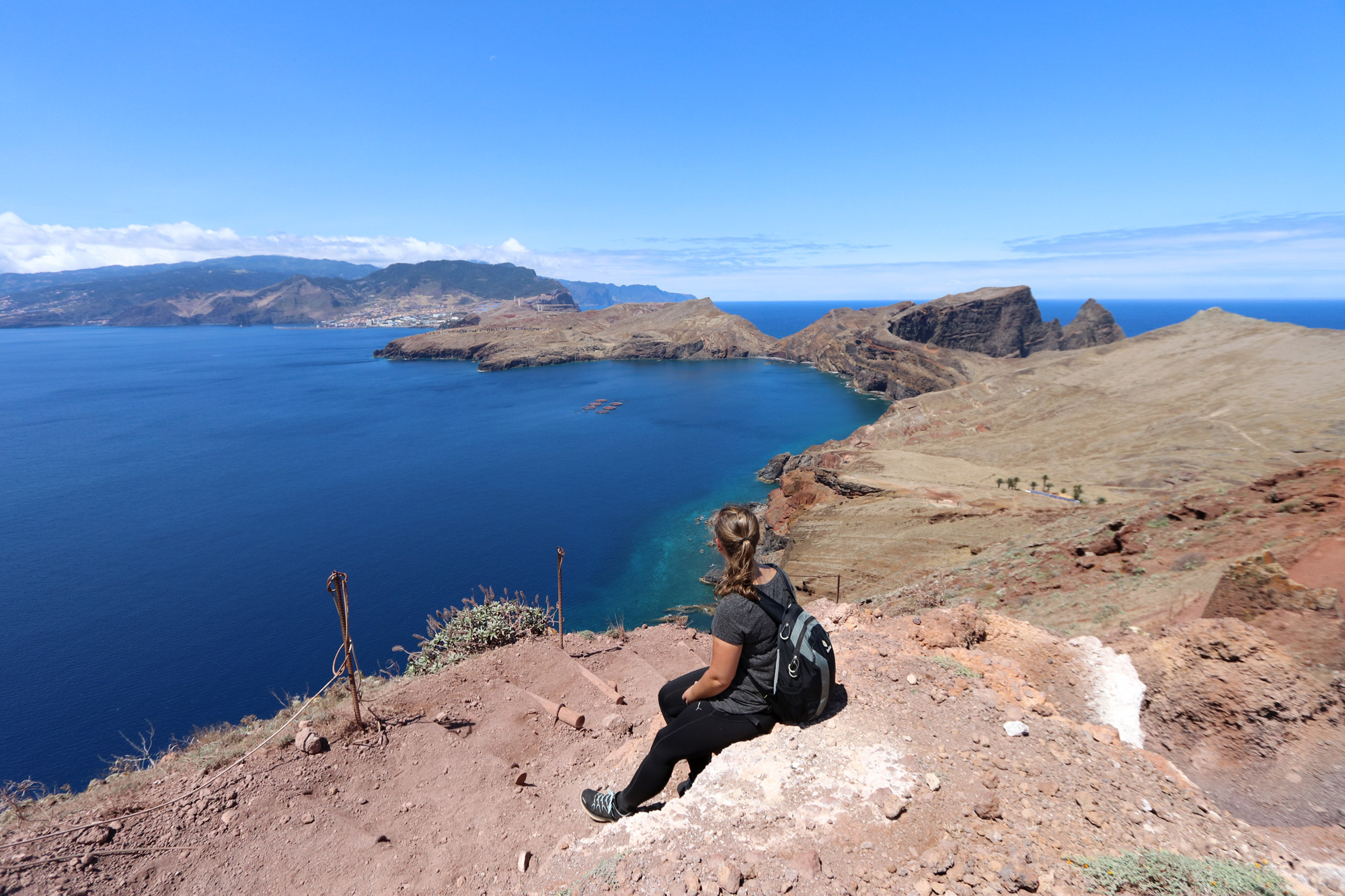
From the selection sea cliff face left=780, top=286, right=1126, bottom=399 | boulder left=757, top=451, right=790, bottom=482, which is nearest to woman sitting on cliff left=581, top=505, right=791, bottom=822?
boulder left=757, top=451, right=790, bottom=482

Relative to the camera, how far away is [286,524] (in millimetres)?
35469

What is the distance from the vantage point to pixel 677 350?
13250 cm

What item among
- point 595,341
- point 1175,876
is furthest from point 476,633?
point 595,341

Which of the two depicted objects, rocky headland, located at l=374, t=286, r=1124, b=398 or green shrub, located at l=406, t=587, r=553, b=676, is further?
rocky headland, located at l=374, t=286, r=1124, b=398

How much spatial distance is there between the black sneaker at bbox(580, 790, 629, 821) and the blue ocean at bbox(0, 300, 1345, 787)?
41.9ft

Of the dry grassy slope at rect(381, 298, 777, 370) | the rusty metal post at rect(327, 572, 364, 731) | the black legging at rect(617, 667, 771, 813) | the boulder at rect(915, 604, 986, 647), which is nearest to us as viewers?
the black legging at rect(617, 667, 771, 813)

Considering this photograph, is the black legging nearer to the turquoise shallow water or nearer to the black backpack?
the black backpack

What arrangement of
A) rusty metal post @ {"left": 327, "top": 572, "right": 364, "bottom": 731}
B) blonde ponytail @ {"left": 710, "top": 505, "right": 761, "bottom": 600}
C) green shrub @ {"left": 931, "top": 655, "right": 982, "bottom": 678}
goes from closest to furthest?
blonde ponytail @ {"left": 710, "top": 505, "right": 761, "bottom": 600} → green shrub @ {"left": 931, "top": 655, "right": 982, "bottom": 678} → rusty metal post @ {"left": 327, "top": 572, "right": 364, "bottom": 731}

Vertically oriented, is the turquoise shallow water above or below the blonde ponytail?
below

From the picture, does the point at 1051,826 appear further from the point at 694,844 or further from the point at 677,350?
the point at 677,350

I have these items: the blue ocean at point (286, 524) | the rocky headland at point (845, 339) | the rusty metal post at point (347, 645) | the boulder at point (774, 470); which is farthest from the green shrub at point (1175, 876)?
the rocky headland at point (845, 339)

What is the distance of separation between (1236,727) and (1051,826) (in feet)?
10.8

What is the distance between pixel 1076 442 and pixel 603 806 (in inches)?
1789

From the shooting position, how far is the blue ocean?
2189 cm
